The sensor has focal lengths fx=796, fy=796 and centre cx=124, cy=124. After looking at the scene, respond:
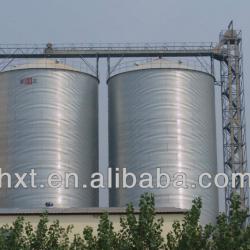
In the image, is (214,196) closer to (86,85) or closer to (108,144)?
(108,144)

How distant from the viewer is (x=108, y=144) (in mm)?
44094

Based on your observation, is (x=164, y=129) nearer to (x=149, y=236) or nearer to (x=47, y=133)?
(x=47, y=133)

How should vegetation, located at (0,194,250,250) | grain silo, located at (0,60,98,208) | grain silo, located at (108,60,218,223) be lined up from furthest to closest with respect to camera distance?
1. grain silo, located at (108,60,218,223)
2. grain silo, located at (0,60,98,208)
3. vegetation, located at (0,194,250,250)

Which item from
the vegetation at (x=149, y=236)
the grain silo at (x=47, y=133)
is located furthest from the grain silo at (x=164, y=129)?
the vegetation at (x=149, y=236)

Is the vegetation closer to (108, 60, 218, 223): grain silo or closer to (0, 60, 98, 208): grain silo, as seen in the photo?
(0, 60, 98, 208): grain silo

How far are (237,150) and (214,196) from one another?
5849mm

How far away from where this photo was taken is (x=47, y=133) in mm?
41719

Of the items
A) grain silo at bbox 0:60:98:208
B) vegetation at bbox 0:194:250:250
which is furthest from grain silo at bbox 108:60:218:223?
vegetation at bbox 0:194:250:250

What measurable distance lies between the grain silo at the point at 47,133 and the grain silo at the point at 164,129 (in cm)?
168

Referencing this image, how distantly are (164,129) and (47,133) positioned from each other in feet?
20.2

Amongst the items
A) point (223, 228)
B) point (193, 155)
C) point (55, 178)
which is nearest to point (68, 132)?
point (55, 178)

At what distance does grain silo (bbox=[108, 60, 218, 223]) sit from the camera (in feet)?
136

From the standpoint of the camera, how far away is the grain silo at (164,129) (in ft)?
136

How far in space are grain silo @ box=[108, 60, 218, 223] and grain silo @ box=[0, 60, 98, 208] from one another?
1.68m
